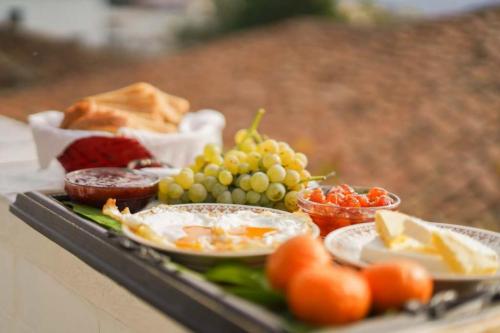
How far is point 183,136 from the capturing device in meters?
2.38

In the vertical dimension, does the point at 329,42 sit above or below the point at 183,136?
below

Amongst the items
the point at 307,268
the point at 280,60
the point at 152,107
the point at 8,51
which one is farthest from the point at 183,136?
the point at 8,51

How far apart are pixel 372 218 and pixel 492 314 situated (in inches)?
16.3

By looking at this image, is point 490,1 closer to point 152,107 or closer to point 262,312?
point 152,107

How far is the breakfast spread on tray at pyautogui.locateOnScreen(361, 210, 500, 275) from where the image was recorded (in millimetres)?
1173

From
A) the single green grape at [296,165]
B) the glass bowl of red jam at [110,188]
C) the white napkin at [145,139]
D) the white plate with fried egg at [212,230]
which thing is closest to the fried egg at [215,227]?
the white plate with fried egg at [212,230]

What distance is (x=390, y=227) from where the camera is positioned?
4.08 feet

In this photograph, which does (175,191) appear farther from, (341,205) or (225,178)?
(341,205)

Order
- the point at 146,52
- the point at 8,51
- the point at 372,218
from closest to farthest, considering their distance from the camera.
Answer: the point at 372,218
the point at 8,51
the point at 146,52

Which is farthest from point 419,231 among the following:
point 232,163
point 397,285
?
point 232,163

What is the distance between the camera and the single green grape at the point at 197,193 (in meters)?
1.74

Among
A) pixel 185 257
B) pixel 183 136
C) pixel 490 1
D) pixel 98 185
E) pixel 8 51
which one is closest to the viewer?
pixel 185 257

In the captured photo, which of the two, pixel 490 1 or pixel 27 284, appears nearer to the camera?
pixel 27 284

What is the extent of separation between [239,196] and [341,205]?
268 mm
